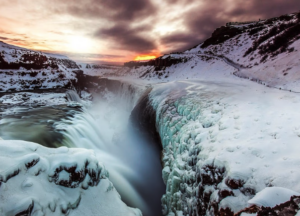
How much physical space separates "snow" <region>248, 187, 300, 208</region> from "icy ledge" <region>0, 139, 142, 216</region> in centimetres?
446

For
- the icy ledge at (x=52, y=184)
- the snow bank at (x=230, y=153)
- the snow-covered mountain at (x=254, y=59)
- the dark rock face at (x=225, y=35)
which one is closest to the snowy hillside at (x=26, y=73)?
the snow-covered mountain at (x=254, y=59)

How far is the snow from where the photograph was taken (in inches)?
96.7

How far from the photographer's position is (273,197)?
2.53m

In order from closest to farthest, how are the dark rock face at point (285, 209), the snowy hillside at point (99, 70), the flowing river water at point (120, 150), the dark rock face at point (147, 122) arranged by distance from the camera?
the dark rock face at point (285, 209)
the flowing river water at point (120, 150)
the dark rock face at point (147, 122)
the snowy hillside at point (99, 70)

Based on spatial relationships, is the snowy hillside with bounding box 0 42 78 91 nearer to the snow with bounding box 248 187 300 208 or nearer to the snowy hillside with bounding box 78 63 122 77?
the snow with bounding box 248 187 300 208

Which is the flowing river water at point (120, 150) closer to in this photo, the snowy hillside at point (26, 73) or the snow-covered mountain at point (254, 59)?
the snow-covered mountain at point (254, 59)

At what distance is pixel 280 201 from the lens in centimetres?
244

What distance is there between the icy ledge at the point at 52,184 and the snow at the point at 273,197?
446 cm

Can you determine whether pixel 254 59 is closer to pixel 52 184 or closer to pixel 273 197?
pixel 273 197

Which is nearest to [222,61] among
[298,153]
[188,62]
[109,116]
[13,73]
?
[188,62]

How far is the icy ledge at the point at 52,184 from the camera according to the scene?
3.81 metres

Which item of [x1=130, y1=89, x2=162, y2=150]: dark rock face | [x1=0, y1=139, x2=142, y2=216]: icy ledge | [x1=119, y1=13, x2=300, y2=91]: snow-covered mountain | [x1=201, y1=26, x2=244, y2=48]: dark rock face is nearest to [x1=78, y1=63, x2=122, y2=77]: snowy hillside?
[x1=201, y1=26, x2=244, y2=48]: dark rock face

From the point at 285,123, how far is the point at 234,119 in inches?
64.2

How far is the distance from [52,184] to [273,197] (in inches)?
214
